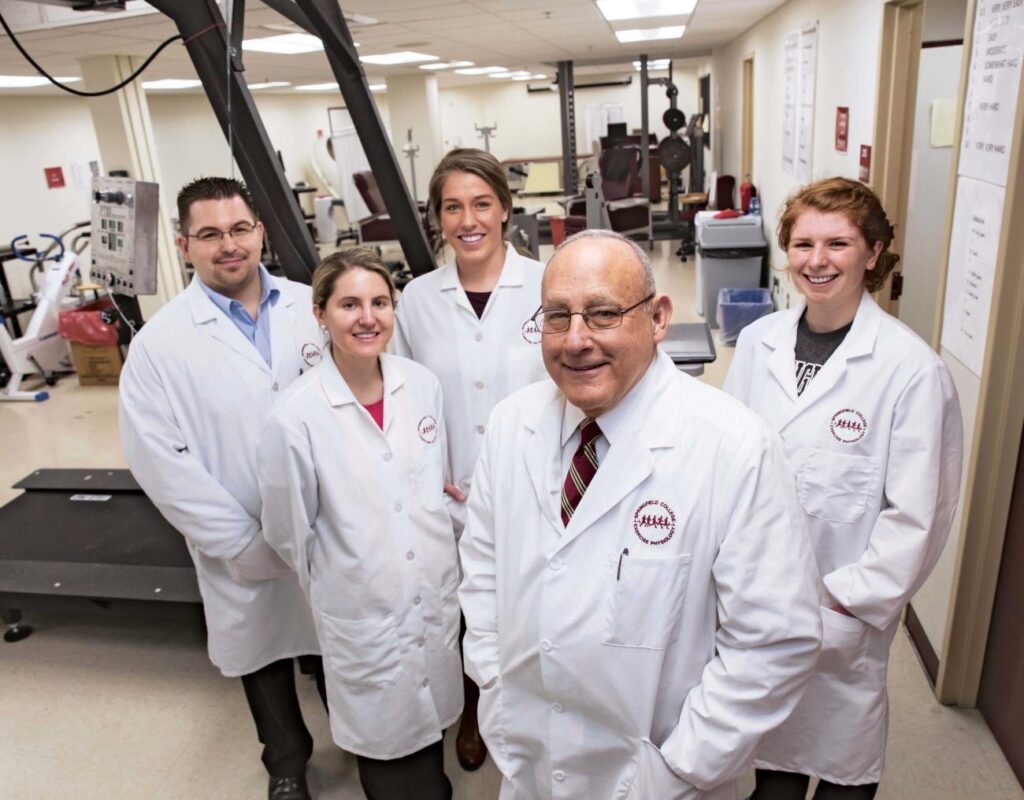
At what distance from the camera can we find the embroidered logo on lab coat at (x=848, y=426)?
1.53 m

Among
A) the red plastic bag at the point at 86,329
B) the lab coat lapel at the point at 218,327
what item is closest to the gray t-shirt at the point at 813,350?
the lab coat lapel at the point at 218,327

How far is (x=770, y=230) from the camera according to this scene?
6.21m

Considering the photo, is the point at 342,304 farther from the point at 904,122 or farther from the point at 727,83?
the point at 727,83

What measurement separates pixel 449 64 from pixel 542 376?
8.34 metres

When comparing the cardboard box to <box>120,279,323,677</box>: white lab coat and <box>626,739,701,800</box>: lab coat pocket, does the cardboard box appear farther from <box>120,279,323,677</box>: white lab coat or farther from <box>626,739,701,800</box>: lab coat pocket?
<box>626,739,701,800</box>: lab coat pocket

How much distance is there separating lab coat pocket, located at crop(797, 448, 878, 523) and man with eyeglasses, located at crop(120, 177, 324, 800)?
3.87 ft

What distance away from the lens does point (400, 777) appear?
1940 mm

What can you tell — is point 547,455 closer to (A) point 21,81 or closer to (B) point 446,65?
(A) point 21,81

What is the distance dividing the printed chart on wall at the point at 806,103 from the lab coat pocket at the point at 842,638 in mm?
3691

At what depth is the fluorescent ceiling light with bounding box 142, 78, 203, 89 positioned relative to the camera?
8126 mm

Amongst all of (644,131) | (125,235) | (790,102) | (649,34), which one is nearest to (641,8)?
(790,102)

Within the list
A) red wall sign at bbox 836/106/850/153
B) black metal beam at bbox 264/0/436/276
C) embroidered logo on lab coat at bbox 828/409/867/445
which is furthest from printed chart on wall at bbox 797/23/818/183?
embroidered logo on lab coat at bbox 828/409/867/445

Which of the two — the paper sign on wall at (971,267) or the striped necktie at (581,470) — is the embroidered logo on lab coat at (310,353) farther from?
the paper sign on wall at (971,267)

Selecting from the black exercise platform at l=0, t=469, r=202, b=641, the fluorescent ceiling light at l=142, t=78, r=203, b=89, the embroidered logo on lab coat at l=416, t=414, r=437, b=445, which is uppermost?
the fluorescent ceiling light at l=142, t=78, r=203, b=89
